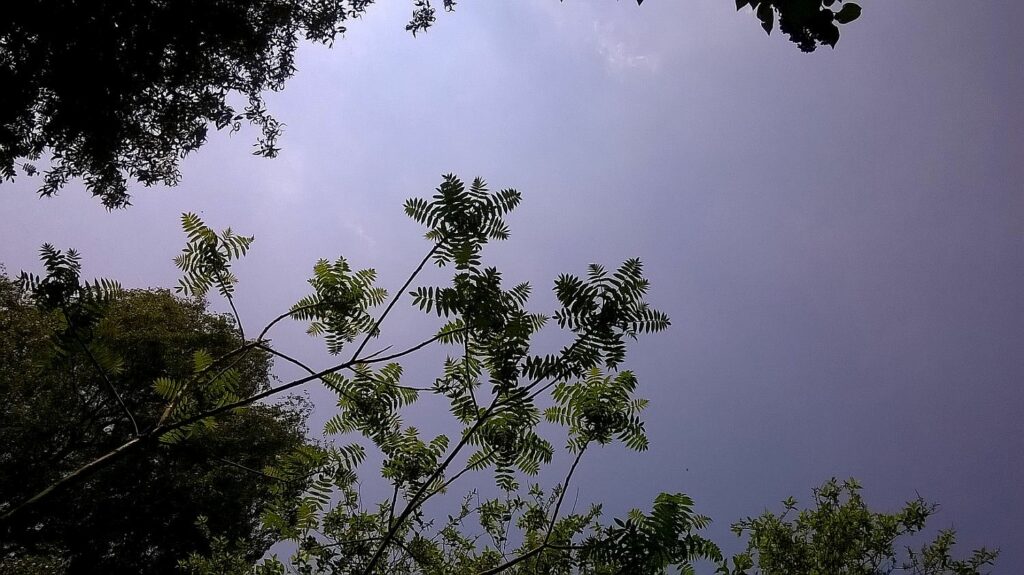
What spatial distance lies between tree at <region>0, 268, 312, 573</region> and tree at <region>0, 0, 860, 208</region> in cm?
482

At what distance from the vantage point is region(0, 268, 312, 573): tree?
1012 centimetres

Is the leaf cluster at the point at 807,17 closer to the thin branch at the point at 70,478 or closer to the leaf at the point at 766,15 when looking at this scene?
the leaf at the point at 766,15

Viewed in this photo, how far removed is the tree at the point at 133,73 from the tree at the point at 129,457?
482 centimetres

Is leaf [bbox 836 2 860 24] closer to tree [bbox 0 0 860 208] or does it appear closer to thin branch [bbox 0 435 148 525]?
thin branch [bbox 0 435 148 525]

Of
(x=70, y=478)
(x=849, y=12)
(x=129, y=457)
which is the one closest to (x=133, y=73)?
(x=70, y=478)

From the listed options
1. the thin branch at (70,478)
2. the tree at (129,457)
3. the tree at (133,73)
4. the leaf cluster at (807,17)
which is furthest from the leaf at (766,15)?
the tree at (129,457)

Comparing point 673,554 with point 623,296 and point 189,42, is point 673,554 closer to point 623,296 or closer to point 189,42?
point 623,296

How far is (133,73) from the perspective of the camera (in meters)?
5.59

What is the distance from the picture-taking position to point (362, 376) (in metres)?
2.57

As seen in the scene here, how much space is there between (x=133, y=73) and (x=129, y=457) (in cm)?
920

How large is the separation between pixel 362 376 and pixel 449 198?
1048mm

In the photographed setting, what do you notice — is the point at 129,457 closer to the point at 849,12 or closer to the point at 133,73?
the point at 133,73

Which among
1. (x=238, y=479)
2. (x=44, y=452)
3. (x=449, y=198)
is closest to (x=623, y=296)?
(x=449, y=198)

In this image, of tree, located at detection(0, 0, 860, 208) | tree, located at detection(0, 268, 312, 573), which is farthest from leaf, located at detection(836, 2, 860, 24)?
tree, located at detection(0, 268, 312, 573)
